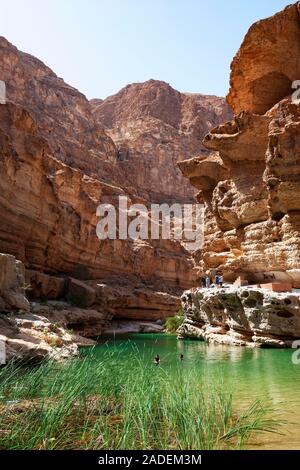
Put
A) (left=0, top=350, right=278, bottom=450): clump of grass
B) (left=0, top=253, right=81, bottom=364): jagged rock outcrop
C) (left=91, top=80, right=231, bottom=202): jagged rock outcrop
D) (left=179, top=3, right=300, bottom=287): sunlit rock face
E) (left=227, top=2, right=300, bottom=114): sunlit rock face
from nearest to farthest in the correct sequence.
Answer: (left=0, top=350, right=278, bottom=450): clump of grass, (left=0, top=253, right=81, bottom=364): jagged rock outcrop, (left=179, top=3, right=300, bottom=287): sunlit rock face, (left=227, top=2, right=300, bottom=114): sunlit rock face, (left=91, top=80, right=231, bottom=202): jagged rock outcrop

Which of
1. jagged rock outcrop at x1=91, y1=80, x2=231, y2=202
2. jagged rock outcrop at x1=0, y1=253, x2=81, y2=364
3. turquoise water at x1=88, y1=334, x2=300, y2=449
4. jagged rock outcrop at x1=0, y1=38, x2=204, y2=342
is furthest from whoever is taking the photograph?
jagged rock outcrop at x1=91, y1=80, x2=231, y2=202

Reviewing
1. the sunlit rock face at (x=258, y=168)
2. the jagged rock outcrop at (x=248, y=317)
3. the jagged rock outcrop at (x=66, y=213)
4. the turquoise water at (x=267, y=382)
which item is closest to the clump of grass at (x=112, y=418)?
the turquoise water at (x=267, y=382)

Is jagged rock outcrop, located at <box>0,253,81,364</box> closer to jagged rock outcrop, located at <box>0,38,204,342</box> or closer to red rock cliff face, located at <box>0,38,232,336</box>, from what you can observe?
jagged rock outcrop, located at <box>0,38,204,342</box>

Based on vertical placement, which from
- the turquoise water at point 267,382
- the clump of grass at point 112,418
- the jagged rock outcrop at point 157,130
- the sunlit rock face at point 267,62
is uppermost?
the jagged rock outcrop at point 157,130

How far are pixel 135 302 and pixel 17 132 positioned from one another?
26.4 meters

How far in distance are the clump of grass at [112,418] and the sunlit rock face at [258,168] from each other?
19.2m

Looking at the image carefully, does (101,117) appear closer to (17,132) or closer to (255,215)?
(17,132)

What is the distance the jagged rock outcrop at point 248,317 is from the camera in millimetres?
20062

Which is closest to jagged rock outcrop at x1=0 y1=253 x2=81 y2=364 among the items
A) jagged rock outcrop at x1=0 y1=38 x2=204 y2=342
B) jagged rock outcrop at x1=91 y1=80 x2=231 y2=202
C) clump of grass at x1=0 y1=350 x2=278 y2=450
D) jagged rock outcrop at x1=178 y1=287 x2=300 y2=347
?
clump of grass at x1=0 y1=350 x2=278 y2=450

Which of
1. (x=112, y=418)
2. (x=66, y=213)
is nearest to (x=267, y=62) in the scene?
(x=66, y=213)

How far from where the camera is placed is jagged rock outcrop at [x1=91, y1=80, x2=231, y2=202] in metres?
87.4

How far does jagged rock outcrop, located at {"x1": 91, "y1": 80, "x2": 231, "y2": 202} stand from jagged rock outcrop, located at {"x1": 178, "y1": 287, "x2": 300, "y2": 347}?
56.3 m

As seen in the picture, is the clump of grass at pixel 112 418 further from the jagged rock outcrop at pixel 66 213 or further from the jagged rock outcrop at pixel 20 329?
the jagged rock outcrop at pixel 66 213

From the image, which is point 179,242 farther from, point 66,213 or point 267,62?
point 267,62
